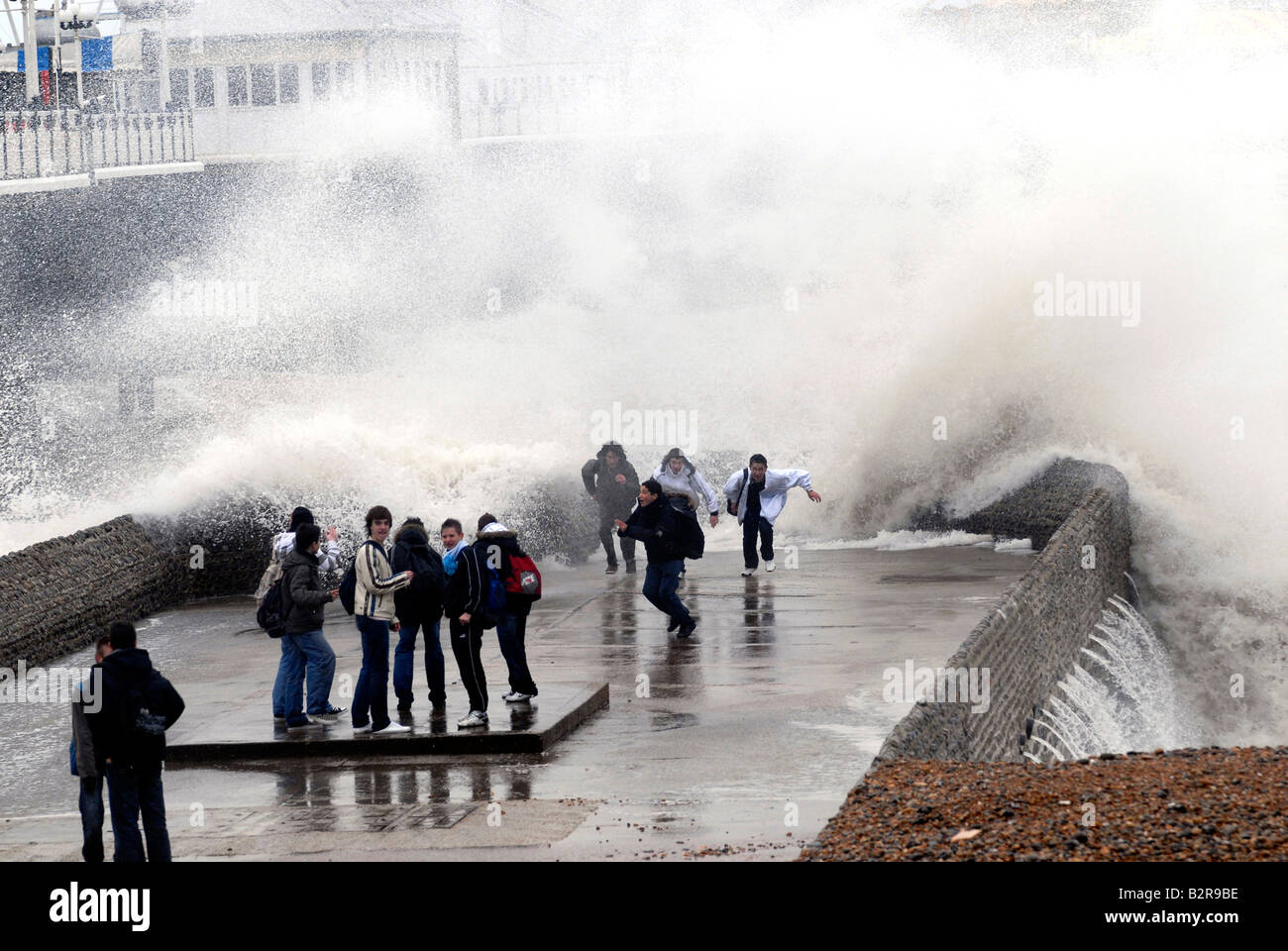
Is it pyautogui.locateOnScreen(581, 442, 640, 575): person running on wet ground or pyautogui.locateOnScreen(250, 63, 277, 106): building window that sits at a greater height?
pyautogui.locateOnScreen(250, 63, 277, 106): building window

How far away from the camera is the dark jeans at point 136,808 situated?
27.0 ft

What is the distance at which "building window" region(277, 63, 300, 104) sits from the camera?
158 ft

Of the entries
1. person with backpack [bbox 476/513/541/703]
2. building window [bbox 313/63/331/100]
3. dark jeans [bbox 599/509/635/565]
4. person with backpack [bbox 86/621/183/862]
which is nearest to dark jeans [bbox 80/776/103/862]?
person with backpack [bbox 86/621/183/862]

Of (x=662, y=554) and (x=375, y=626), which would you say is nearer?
(x=375, y=626)

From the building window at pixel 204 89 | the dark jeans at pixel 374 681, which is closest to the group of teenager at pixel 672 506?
the dark jeans at pixel 374 681

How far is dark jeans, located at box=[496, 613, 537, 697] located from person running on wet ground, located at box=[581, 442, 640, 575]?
7.67m

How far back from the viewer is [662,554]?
1524 cm

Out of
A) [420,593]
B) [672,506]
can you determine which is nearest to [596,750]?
[420,593]

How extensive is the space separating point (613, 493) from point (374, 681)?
346 inches

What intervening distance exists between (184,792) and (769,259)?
30.9 metres

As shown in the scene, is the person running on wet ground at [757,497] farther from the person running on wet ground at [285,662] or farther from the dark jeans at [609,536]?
the person running on wet ground at [285,662]

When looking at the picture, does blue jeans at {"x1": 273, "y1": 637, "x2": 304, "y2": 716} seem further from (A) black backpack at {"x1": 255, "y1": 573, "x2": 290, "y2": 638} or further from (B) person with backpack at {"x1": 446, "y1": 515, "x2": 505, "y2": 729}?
(B) person with backpack at {"x1": 446, "y1": 515, "x2": 505, "y2": 729}

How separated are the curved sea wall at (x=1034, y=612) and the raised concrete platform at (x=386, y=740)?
246 cm

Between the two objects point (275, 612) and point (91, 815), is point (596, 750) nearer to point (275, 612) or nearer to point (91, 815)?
point (275, 612)
